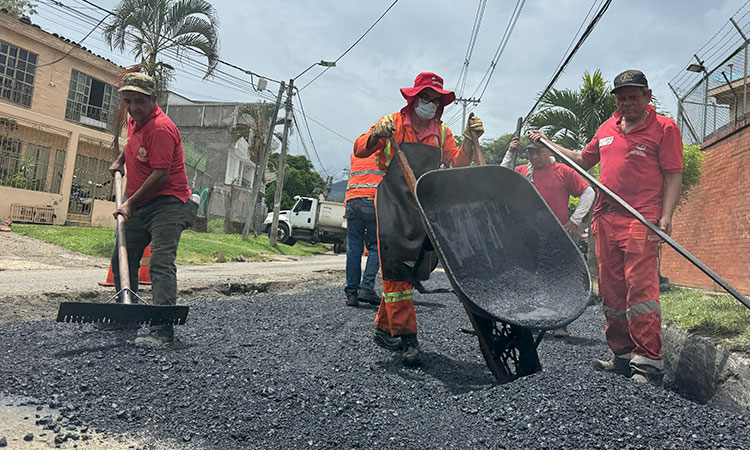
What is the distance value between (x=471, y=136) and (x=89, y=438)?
2497mm

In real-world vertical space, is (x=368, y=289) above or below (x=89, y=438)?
above

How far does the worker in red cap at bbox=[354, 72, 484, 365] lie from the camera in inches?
115

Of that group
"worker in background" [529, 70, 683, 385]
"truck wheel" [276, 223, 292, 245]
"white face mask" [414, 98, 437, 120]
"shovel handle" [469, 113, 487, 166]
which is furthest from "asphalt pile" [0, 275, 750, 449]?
"truck wheel" [276, 223, 292, 245]

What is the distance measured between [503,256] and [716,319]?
1.62 m

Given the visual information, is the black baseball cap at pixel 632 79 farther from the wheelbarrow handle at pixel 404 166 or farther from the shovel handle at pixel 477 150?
the wheelbarrow handle at pixel 404 166

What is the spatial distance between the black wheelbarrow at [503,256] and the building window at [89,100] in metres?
15.8

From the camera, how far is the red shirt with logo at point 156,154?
10.6 ft

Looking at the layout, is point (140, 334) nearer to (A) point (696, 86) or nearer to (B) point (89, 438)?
(B) point (89, 438)

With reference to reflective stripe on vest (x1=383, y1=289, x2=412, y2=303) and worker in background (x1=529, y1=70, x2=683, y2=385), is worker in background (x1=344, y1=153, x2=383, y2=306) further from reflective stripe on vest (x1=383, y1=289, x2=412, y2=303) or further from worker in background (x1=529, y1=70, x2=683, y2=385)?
worker in background (x1=529, y1=70, x2=683, y2=385)

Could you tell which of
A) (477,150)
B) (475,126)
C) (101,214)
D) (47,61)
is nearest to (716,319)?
(477,150)

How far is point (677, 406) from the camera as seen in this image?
2.26 metres

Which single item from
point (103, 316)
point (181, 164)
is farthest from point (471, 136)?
point (103, 316)

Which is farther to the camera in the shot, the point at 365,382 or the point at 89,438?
the point at 365,382

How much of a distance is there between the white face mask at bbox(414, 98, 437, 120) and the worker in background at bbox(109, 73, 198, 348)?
1613mm
